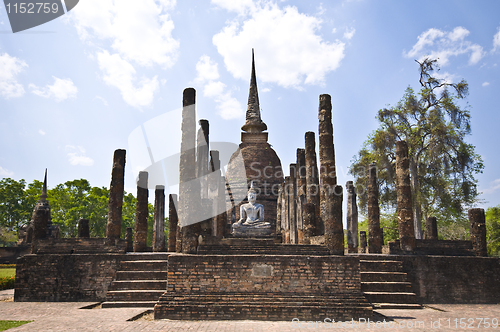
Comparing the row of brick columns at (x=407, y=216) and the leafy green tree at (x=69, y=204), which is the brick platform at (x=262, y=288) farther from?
the leafy green tree at (x=69, y=204)

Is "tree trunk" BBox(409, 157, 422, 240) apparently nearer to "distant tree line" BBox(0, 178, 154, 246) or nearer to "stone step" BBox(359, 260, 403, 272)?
"stone step" BBox(359, 260, 403, 272)

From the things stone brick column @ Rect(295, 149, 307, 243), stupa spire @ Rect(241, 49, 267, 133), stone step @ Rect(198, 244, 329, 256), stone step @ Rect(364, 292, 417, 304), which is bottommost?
stone step @ Rect(364, 292, 417, 304)

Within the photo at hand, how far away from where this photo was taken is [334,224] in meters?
9.11

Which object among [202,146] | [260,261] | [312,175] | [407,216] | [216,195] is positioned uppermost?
[202,146]

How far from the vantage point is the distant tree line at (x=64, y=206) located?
1385 inches

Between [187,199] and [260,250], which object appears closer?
[260,250]

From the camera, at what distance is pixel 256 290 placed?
7.49 meters

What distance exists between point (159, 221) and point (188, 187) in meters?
8.97

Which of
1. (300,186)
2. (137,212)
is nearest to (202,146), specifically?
(137,212)

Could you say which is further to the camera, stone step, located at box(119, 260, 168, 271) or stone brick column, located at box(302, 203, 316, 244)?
stone brick column, located at box(302, 203, 316, 244)

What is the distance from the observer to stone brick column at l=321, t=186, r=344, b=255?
8906mm

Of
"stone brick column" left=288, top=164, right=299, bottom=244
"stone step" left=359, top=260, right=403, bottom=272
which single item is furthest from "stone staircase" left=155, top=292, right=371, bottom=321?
"stone brick column" left=288, top=164, right=299, bottom=244

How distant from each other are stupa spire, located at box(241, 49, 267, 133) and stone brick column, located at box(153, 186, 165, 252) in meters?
10.0

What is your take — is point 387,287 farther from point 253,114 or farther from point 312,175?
point 253,114
